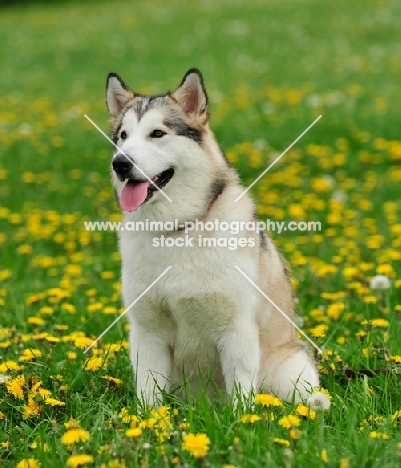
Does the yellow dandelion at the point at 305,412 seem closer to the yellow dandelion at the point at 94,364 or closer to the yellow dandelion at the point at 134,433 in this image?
the yellow dandelion at the point at 134,433

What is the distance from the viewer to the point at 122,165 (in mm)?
3252

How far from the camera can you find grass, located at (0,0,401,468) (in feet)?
9.10

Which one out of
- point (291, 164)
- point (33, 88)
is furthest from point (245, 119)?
point (33, 88)

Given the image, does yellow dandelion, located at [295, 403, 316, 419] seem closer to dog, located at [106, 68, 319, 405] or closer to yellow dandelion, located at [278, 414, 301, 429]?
yellow dandelion, located at [278, 414, 301, 429]

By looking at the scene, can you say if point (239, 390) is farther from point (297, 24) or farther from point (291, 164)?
point (297, 24)

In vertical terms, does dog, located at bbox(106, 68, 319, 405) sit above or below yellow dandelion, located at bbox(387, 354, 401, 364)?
above

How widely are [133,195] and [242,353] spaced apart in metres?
0.91

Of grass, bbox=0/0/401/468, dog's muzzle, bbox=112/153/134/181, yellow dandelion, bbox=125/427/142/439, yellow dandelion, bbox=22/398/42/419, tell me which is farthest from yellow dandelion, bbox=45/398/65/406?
dog's muzzle, bbox=112/153/134/181

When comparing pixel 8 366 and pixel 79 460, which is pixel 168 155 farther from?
pixel 79 460

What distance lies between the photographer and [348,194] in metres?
7.56

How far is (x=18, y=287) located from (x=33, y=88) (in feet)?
30.8

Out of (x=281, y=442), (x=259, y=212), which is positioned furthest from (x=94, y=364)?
(x=259, y=212)

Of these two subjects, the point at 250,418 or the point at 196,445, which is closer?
the point at 196,445

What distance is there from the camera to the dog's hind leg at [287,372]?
135 inches
